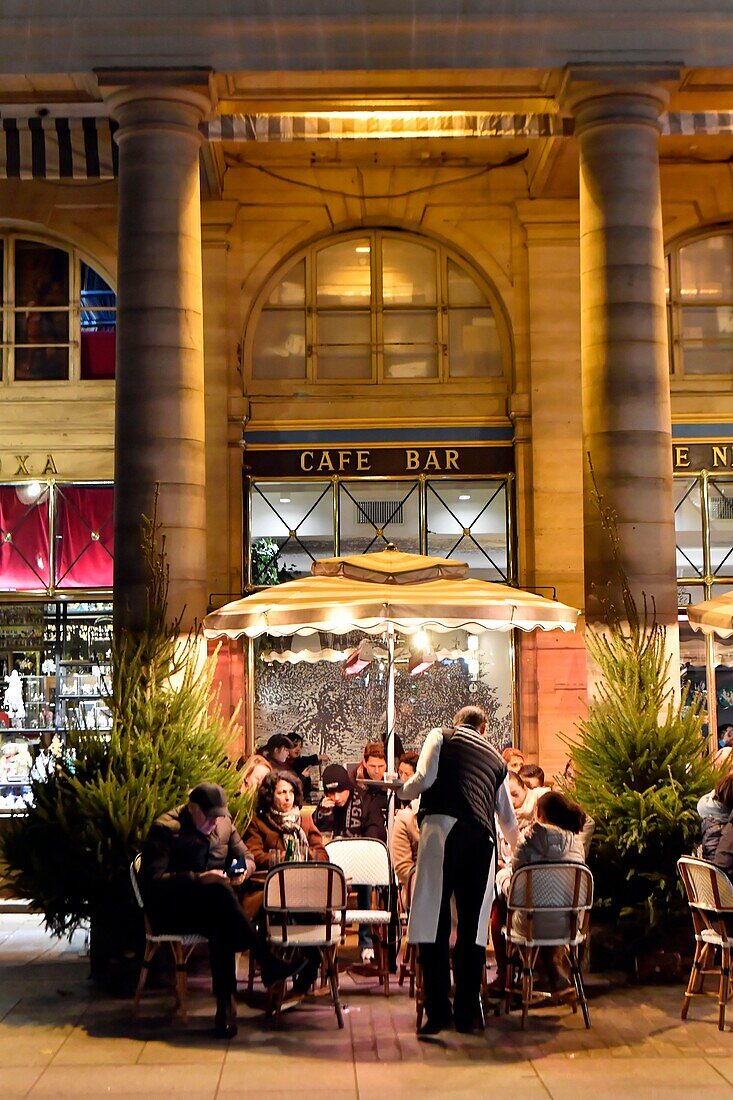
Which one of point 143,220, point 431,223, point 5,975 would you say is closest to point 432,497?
point 431,223

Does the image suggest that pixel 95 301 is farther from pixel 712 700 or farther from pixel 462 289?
pixel 712 700

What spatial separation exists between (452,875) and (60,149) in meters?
10.5

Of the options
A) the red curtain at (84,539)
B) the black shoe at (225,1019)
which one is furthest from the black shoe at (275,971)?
the red curtain at (84,539)

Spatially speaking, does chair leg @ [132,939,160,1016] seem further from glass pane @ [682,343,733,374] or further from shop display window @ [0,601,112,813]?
glass pane @ [682,343,733,374]

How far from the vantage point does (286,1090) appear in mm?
7000

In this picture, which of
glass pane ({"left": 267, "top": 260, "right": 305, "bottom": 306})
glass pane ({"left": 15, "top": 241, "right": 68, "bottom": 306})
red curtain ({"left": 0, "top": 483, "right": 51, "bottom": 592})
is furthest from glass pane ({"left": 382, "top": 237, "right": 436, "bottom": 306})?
red curtain ({"left": 0, "top": 483, "right": 51, "bottom": 592})

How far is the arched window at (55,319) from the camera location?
16906mm

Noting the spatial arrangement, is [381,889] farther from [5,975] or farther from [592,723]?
[5,975]

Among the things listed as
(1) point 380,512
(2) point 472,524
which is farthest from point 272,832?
(2) point 472,524

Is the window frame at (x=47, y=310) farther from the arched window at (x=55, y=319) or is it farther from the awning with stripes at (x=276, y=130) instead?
the awning with stripes at (x=276, y=130)

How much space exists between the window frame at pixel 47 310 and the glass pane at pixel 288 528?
2559 millimetres

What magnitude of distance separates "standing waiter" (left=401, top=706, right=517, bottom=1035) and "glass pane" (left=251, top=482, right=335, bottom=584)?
8386 millimetres

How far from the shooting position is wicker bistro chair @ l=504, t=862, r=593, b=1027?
8.20m

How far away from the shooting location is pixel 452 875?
803 cm
